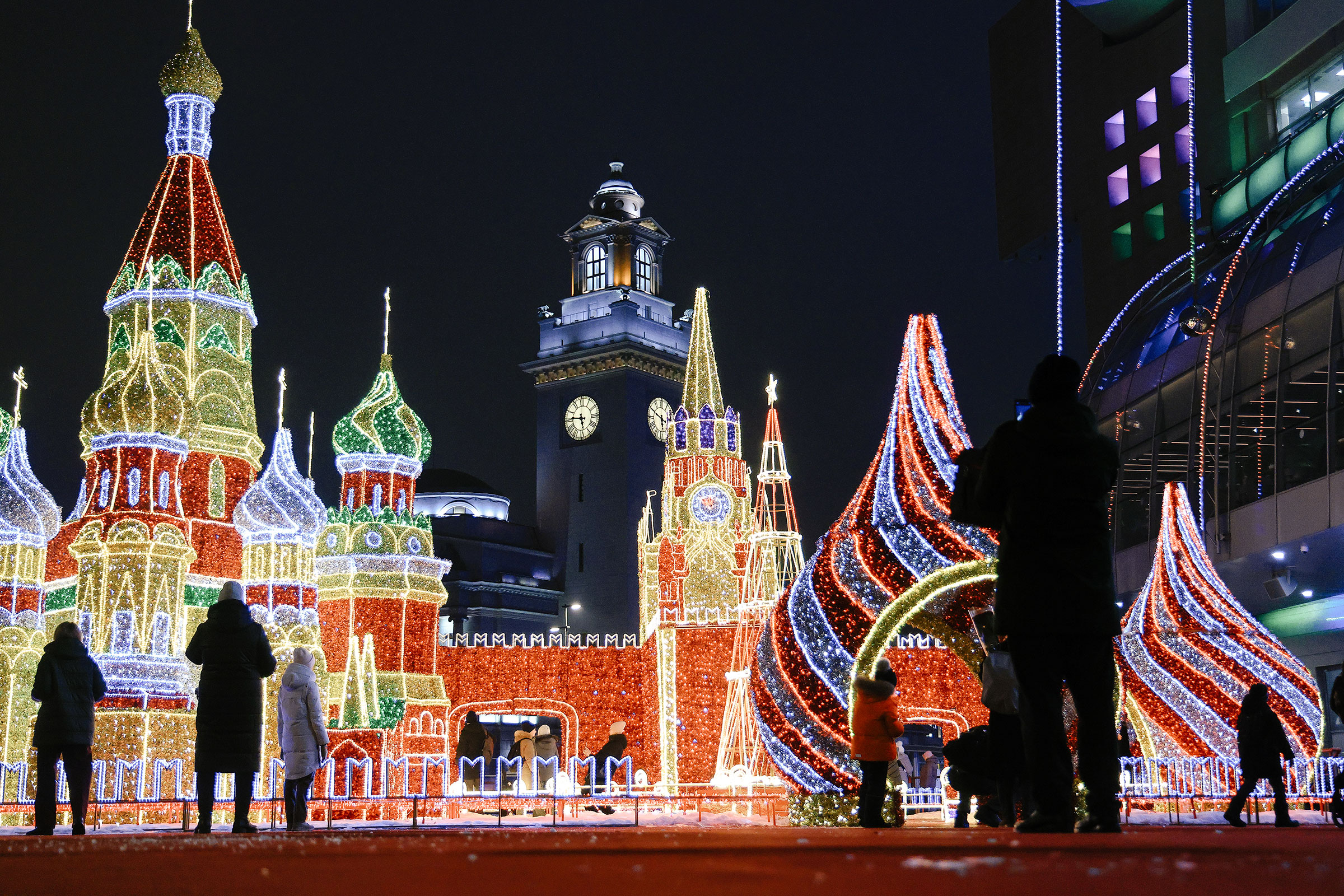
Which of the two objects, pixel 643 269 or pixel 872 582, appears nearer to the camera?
pixel 872 582

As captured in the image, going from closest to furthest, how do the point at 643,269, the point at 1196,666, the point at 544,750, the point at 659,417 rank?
the point at 1196,666 < the point at 544,750 < the point at 659,417 < the point at 643,269

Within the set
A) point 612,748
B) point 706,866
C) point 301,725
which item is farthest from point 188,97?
point 706,866

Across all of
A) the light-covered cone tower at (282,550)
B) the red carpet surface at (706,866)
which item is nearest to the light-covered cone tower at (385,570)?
the light-covered cone tower at (282,550)

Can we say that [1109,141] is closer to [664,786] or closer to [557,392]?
[664,786]

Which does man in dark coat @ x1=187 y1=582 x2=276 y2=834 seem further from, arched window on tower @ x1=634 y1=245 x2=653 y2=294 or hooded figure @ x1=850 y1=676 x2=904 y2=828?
arched window on tower @ x1=634 y1=245 x2=653 y2=294

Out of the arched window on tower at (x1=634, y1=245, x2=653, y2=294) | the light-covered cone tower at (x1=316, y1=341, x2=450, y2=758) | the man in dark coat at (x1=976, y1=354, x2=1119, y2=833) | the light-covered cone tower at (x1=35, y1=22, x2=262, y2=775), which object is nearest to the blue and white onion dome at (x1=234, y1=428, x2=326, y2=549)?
the light-covered cone tower at (x1=35, y1=22, x2=262, y2=775)

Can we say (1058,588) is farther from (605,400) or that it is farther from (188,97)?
(605,400)

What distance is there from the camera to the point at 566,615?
A: 216ft

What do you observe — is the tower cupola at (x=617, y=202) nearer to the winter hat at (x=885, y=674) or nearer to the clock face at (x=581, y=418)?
the clock face at (x=581, y=418)

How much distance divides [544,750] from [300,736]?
Answer: 57.8 ft

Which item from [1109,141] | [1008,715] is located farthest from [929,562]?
[1109,141]

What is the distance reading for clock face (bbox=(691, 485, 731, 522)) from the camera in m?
32.3

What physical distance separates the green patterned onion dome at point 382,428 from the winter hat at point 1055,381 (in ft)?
71.3

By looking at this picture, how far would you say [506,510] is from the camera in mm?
72062
